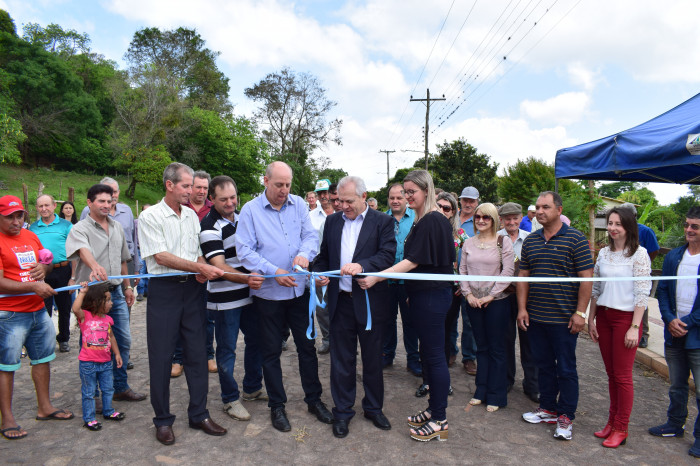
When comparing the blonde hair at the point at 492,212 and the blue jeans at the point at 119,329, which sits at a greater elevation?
the blonde hair at the point at 492,212

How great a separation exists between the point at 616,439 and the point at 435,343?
1.67m

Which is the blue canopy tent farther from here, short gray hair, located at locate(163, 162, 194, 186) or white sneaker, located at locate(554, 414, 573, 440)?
short gray hair, located at locate(163, 162, 194, 186)

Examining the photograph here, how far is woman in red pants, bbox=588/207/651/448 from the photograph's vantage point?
3562 mm

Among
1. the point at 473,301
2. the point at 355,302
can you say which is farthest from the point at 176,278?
the point at 473,301

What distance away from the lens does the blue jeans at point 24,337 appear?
11.8ft

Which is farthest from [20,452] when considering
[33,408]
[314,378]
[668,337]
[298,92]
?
[298,92]

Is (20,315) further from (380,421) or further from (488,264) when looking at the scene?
(488,264)

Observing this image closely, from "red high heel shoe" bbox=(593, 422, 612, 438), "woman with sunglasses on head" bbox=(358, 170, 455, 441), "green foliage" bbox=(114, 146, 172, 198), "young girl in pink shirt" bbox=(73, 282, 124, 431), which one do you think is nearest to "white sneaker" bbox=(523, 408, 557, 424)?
"red high heel shoe" bbox=(593, 422, 612, 438)

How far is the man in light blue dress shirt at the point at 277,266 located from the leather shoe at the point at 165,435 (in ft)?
2.81

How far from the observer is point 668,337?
373 cm

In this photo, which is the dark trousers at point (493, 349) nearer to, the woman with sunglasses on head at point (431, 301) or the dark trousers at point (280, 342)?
the woman with sunglasses on head at point (431, 301)

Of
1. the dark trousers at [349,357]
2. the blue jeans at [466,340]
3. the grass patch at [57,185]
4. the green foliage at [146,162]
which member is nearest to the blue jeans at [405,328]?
the blue jeans at [466,340]

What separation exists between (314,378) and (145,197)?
38.3 metres

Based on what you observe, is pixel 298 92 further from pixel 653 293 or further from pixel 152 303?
pixel 152 303
